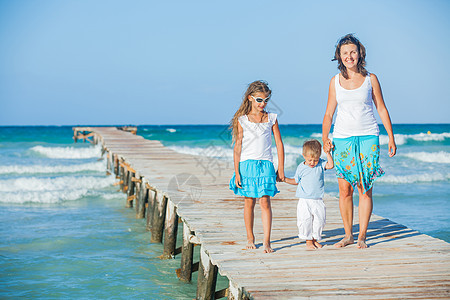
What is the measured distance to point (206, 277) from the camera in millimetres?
4590

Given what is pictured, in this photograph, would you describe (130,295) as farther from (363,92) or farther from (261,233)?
(363,92)

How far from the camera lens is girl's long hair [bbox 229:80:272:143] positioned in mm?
4074

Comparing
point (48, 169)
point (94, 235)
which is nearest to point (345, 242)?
point (94, 235)

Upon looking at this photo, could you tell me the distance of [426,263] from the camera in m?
3.76

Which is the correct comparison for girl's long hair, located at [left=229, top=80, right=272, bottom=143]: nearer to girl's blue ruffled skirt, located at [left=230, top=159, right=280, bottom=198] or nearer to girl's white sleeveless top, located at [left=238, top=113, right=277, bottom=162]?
girl's white sleeveless top, located at [left=238, top=113, right=277, bottom=162]

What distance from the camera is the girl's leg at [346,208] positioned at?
4.23 metres

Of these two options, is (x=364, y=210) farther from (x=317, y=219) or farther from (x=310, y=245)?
(x=310, y=245)

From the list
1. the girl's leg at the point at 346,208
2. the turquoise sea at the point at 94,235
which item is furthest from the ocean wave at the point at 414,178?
the girl's leg at the point at 346,208

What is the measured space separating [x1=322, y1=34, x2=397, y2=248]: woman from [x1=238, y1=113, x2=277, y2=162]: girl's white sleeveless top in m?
0.49

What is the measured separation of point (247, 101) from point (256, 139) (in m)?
0.36

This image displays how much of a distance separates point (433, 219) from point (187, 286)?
17.7 ft

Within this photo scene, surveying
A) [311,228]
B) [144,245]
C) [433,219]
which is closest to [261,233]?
[311,228]

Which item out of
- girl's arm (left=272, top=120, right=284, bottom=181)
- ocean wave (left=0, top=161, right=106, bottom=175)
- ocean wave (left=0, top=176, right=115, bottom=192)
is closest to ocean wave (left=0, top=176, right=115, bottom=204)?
ocean wave (left=0, top=176, right=115, bottom=192)

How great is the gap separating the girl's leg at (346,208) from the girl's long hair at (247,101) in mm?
1046
